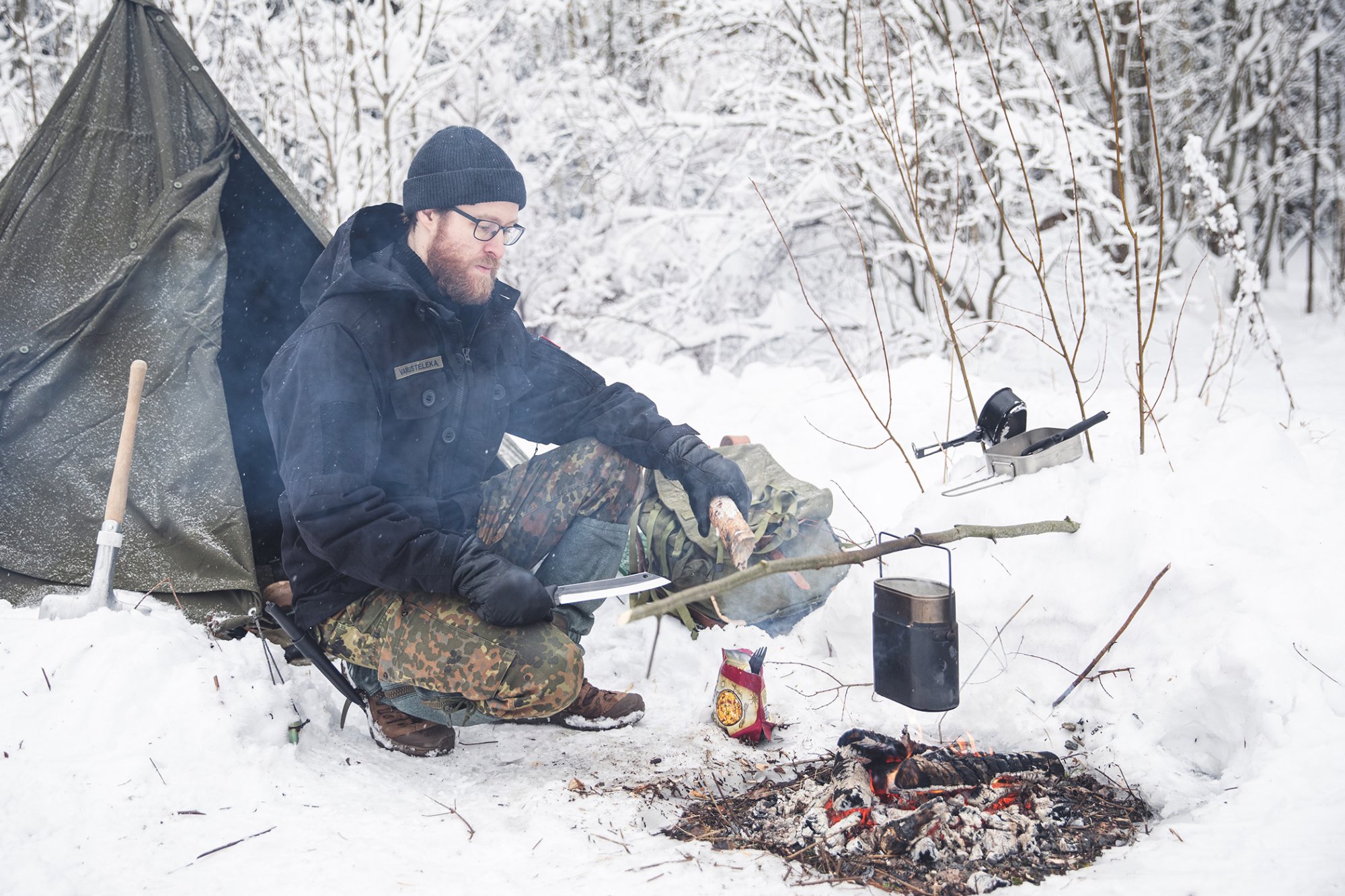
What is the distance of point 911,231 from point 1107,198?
4.15ft

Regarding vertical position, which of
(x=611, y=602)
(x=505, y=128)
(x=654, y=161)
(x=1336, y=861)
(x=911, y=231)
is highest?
(x=505, y=128)

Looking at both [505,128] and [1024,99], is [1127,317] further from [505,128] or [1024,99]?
[505,128]

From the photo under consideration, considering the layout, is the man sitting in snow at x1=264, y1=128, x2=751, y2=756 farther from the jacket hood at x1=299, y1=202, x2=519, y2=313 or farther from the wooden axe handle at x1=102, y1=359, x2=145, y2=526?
the wooden axe handle at x1=102, y1=359, x2=145, y2=526

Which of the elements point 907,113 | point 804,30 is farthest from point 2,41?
point 907,113

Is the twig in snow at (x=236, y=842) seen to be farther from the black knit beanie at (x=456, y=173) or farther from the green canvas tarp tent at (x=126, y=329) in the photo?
the black knit beanie at (x=456, y=173)

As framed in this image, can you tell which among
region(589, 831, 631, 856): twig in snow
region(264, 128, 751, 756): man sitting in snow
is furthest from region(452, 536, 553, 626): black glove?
region(589, 831, 631, 856): twig in snow

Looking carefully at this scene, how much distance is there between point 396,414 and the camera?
2.43 meters

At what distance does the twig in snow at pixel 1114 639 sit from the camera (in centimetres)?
213

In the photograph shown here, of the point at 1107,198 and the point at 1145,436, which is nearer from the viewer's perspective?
the point at 1145,436

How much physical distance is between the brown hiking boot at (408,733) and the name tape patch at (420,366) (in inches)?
36.5

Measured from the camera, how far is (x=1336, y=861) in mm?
1423

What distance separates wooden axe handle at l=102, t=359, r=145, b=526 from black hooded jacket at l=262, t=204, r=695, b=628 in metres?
0.44

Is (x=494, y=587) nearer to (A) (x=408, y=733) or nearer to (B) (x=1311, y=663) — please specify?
(A) (x=408, y=733)

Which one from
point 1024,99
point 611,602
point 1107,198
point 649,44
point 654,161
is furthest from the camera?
point 654,161
